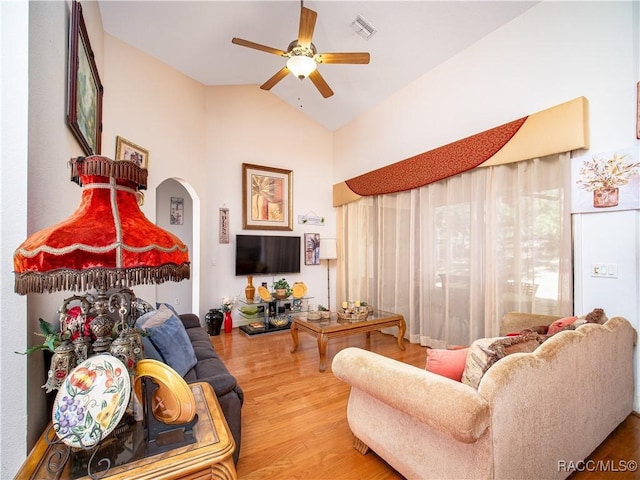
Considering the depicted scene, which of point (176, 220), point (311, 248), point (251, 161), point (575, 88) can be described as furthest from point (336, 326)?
point (176, 220)

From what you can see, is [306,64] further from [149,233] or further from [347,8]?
[149,233]

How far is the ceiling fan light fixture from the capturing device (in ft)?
8.84

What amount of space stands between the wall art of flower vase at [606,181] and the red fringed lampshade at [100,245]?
10.00 ft

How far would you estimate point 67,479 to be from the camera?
728 mm

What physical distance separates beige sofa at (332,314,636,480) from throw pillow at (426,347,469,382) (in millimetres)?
123

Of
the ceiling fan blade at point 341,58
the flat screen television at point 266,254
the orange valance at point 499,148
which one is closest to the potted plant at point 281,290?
the flat screen television at point 266,254

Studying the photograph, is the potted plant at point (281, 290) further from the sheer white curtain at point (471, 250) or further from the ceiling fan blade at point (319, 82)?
the ceiling fan blade at point (319, 82)

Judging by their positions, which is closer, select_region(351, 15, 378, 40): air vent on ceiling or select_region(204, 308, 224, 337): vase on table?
select_region(351, 15, 378, 40): air vent on ceiling

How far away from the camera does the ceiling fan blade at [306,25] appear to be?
7.67 feet

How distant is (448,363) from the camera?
1.46 meters

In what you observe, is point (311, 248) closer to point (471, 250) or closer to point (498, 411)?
point (471, 250)

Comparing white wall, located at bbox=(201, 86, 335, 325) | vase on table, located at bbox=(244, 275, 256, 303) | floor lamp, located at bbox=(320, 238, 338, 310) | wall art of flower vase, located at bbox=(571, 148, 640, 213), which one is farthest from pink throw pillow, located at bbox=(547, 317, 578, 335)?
white wall, located at bbox=(201, 86, 335, 325)

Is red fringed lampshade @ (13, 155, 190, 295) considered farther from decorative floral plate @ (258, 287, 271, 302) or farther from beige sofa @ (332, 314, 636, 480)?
decorative floral plate @ (258, 287, 271, 302)

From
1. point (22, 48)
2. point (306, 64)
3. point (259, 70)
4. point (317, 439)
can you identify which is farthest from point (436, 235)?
point (22, 48)
